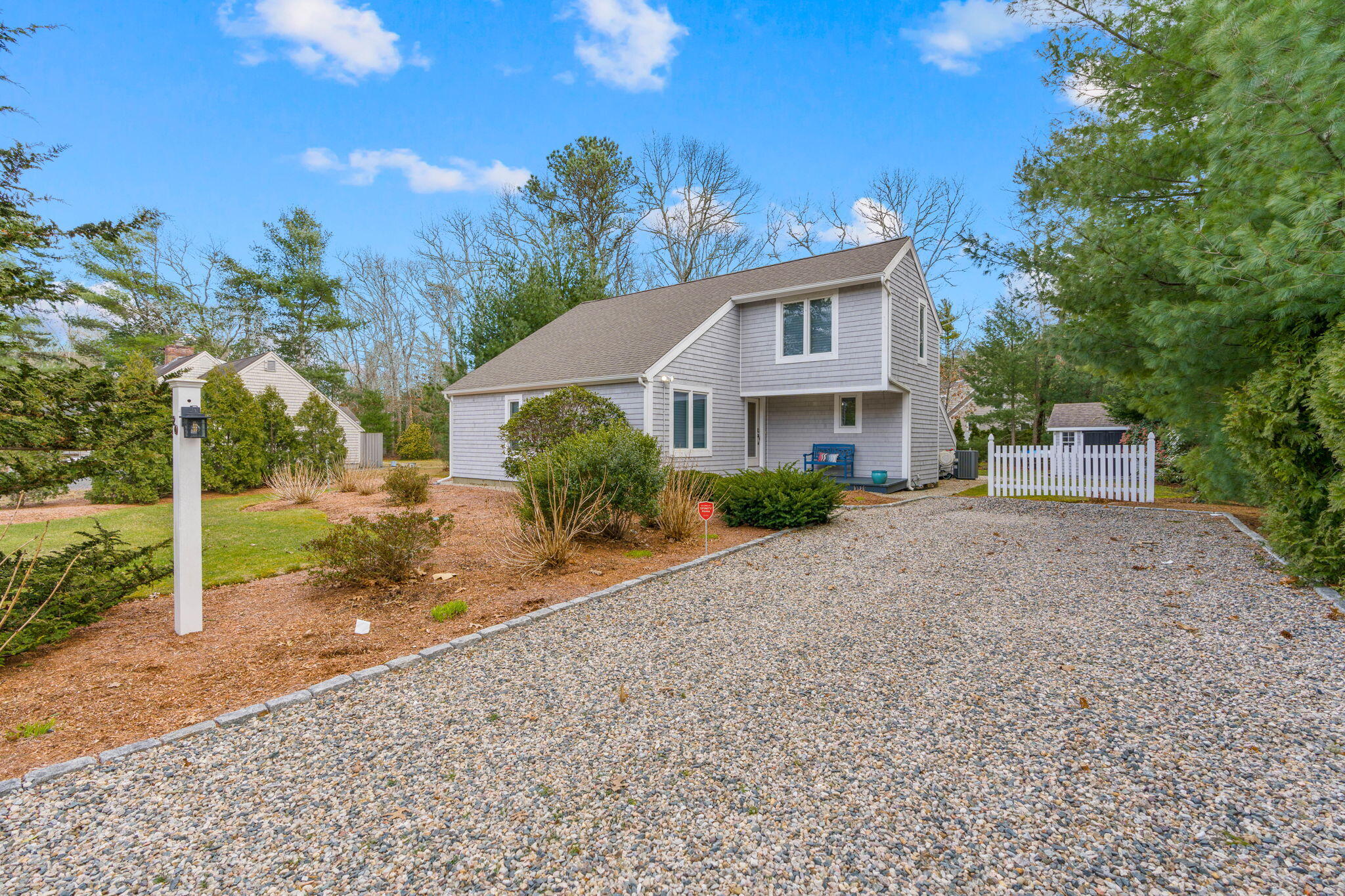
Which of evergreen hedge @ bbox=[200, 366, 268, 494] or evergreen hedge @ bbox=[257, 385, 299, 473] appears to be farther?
evergreen hedge @ bbox=[257, 385, 299, 473]

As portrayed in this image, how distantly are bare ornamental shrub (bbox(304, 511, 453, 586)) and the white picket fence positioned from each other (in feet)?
34.9

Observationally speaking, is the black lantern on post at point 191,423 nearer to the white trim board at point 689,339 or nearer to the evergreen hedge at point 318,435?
the white trim board at point 689,339

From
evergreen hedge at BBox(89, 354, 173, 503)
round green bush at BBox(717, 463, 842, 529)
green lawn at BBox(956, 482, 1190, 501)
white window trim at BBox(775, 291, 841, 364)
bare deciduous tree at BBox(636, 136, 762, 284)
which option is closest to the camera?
evergreen hedge at BBox(89, 354, 173, 503)

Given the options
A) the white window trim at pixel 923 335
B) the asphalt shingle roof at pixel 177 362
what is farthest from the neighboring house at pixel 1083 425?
the asphalt shingle roof at pixel 177 362

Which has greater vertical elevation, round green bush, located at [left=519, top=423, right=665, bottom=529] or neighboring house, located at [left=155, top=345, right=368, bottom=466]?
neighboring house, located at [left=155, top=345, right=368, bottom=466]

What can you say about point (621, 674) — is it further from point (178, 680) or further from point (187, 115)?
point (187, 115)

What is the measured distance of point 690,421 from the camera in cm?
1285

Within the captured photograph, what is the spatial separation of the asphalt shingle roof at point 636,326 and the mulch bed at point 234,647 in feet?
23.0

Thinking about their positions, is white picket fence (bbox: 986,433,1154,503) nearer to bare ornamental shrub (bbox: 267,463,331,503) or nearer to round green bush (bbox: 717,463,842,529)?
round green bush (bbox: 717,463,842,529)

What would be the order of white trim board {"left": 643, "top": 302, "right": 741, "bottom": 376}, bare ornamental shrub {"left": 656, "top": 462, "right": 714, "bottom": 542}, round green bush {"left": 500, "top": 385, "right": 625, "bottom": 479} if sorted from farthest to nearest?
white trim board {"left": 643, "top": 302, "right": 741, "bottom": 376}, round green bush {"left": 500, "top": 385, "right": 625, "bottom": 479}, bare ornamental shrub {"left": 656, "top": 462, "right": 714, "bottom": 542}

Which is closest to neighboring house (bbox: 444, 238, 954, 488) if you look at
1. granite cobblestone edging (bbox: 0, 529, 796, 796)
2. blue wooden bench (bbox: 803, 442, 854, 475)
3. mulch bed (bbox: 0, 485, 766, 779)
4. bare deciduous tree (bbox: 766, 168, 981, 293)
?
blue wooden bench (bbox: 803, 442, 854, 475)

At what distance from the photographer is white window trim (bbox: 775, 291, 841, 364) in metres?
12.8

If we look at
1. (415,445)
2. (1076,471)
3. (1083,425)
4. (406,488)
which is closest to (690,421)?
(406,488)

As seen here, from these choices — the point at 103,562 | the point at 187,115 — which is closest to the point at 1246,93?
the point at 103,562
